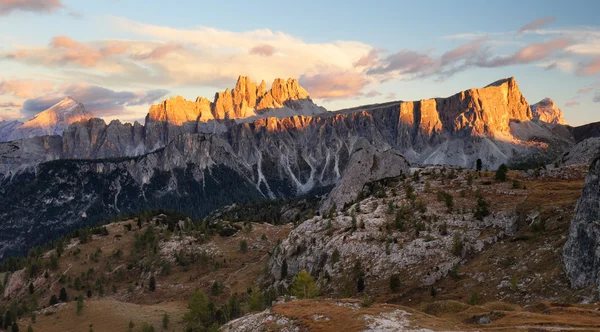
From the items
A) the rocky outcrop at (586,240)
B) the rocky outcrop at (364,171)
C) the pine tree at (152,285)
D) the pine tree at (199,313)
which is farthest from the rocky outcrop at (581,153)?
the pine tree at (152,285)

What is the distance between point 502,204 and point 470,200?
331 inches

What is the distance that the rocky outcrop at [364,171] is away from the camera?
16262 centimetres

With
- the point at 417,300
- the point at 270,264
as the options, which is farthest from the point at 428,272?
the point at 270,264

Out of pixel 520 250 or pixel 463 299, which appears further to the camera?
pixel 520 250

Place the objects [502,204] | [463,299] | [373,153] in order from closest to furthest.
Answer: [463,299] < [502,204] < [373,153]

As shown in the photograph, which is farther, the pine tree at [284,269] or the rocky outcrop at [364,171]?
the rocky outcrop at [364,171]

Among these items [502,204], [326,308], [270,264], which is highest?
[502,204]

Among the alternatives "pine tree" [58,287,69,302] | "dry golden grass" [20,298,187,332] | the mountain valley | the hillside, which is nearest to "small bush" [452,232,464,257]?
the mountain valley

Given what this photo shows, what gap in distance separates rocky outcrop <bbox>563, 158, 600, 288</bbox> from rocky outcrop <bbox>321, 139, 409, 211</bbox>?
98102 millimetres

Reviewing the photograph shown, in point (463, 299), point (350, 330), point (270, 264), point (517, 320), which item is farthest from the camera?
point (270, 264)

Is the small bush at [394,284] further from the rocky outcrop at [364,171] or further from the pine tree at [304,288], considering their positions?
the rocky outcrop at [364,171]

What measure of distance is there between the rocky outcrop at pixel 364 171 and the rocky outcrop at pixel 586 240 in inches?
3862

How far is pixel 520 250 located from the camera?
71.1 m

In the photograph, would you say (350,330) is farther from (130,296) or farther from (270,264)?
(130,296)
